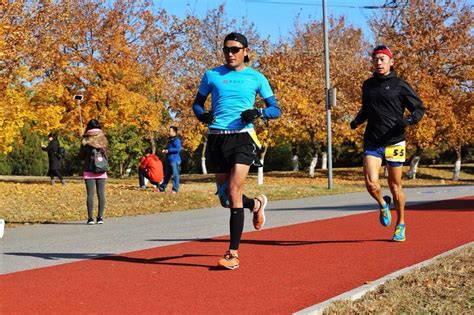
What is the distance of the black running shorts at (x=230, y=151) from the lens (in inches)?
255

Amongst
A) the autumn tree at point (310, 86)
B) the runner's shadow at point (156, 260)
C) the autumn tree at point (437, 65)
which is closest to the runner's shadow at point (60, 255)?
the runner's shadow at point (156, 260)

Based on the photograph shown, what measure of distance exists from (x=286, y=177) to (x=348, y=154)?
13213mm

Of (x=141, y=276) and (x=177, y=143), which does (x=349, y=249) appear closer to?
(x=141, y=276)

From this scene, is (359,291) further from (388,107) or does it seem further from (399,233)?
(388,107)

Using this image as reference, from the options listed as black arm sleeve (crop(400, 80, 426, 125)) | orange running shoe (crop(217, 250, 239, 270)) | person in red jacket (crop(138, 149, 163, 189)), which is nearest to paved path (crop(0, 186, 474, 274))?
orange running shoe (crop(217, 250, 239, 270))

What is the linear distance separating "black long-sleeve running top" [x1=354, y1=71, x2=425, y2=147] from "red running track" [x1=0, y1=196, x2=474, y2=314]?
1244mm

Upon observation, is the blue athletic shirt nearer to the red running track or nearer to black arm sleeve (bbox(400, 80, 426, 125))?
the red running track

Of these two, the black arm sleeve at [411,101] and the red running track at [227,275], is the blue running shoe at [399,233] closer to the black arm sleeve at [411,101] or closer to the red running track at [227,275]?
the red running track at [227,275]

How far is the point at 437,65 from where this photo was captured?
113ft

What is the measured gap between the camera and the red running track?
5023mm

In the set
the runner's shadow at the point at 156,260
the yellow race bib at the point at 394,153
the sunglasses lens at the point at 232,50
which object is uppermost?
the sunglasses lens at the point at 232,50

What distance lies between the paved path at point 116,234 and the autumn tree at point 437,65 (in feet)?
67.3

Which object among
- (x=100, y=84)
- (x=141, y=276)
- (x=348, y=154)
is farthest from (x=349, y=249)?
(x=348, y=154)

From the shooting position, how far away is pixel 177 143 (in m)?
18.8
